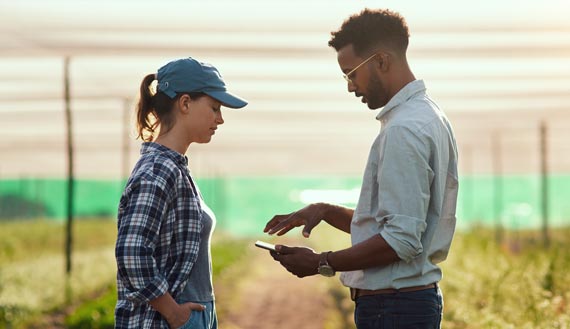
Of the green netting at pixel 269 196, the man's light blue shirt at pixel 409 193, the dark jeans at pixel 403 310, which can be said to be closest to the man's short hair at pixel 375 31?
the man's light blue shirt at pixel 409 193

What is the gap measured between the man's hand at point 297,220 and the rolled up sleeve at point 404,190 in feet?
1.45

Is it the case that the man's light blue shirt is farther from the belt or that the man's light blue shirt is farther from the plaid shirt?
the plaid shirt

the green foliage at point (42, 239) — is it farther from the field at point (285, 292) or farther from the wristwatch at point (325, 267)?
the wristwatch at point (325, 267)

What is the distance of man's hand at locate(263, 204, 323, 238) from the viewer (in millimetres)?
2732

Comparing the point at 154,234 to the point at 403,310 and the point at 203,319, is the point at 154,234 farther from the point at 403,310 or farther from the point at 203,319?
the point at 403,310

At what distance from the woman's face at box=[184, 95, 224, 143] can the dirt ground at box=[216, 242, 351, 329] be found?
4287mm

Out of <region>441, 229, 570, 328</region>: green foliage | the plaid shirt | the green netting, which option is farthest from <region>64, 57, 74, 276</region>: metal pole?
the green netting

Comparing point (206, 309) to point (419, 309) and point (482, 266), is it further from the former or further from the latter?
point (482, 266)

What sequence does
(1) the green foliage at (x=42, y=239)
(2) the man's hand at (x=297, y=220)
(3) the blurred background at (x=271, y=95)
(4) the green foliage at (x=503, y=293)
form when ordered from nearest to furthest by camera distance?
(2) the man's hand at (x=297, y=220) < (4) the green foliage at (x=503, y=293) < (3) the blurred background at (x=271, y=95) < (1) the green foliage at (x=42, y=239)

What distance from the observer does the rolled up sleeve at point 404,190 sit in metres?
2.29

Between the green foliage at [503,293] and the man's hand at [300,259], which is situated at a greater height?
the man's hand at [300,259]

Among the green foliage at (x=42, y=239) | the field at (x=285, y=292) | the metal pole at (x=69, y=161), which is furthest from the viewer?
the green foliage at (x=42, y=239)

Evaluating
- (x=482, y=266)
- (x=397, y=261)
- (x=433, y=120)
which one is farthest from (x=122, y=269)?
(x=482, y=266)

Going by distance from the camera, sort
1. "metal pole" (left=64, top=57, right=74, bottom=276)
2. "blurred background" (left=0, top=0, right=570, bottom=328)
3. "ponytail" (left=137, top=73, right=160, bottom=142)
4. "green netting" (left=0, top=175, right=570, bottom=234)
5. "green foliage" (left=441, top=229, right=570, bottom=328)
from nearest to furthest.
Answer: "ponytail" (left=137, top=73, right=160, bottom=142) → "green foliage" (left=441, top=229, right=570, bottom=328) → "blurred background" (left=0, top=0, right=570, bottom=328) → "metal pole" (left=64, top=57, right=74, bottom=276) → "green netting" (left=0, top=175, right=570, bottom=234)
